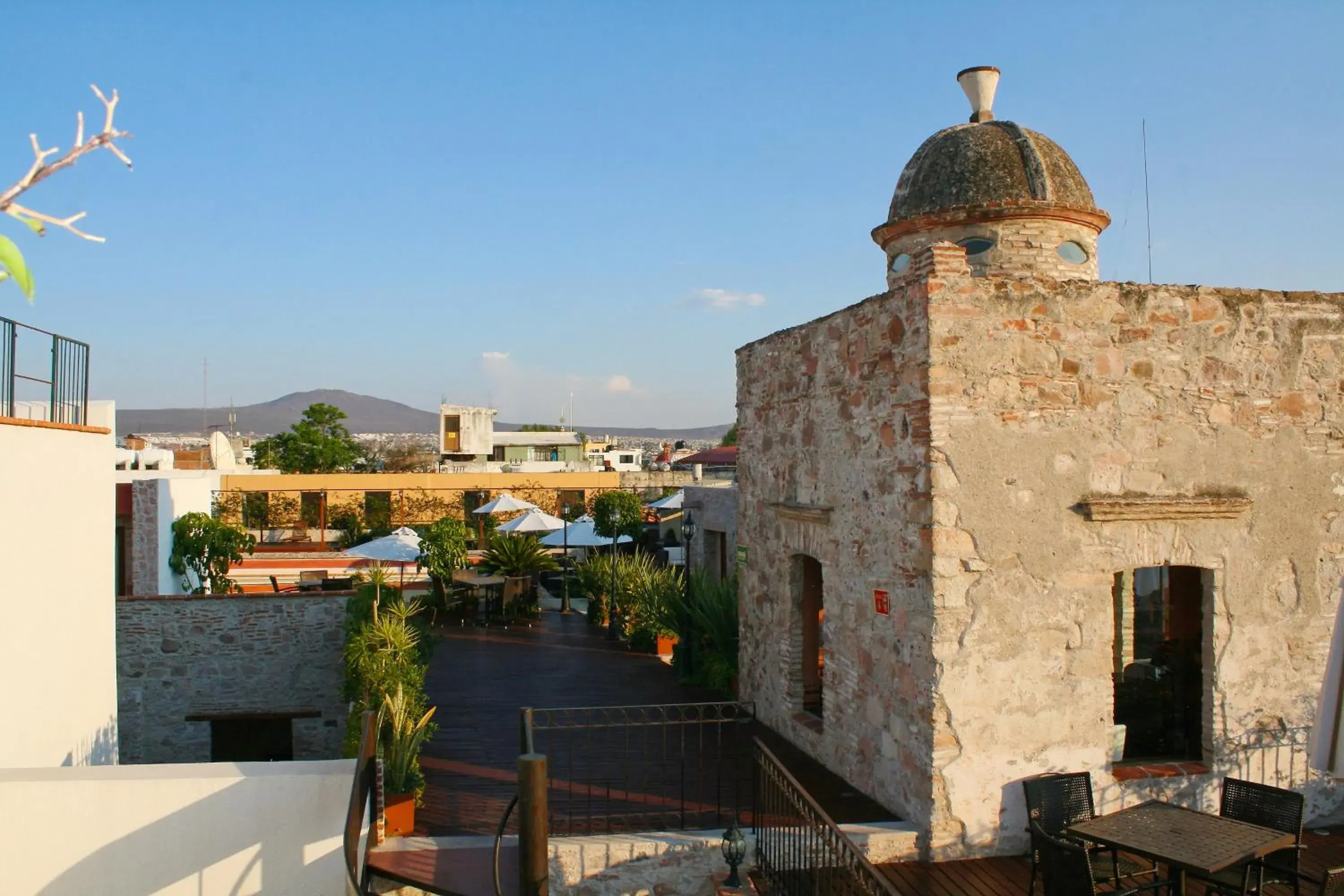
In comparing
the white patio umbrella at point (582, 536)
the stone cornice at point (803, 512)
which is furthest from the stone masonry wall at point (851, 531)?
the white patio umbrella at point (582, 536)

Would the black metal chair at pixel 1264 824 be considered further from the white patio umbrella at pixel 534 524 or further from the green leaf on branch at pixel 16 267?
the white patio umbrella at pixel 534 524

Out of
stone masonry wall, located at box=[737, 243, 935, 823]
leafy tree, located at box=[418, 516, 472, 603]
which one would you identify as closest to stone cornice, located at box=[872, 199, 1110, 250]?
stone masonry wall, located at box=[737, 243, 935, 823]

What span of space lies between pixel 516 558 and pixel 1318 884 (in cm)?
1504

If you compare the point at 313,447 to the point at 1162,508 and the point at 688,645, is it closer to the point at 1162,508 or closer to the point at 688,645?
the point at 688,645

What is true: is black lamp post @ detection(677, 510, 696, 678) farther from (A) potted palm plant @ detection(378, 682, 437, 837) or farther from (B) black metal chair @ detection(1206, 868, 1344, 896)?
(B) black metal chair @ detection(1206, 868, 1344, 896)

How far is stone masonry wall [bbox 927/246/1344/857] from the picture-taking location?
6.95 meters

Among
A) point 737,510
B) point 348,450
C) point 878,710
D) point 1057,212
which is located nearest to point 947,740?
point 878,710

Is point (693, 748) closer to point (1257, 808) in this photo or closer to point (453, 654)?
point (1257, 808)

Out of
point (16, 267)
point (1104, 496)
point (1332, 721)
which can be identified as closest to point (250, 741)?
point (1104, 496)

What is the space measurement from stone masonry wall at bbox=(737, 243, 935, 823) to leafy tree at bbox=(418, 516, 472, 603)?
871cm

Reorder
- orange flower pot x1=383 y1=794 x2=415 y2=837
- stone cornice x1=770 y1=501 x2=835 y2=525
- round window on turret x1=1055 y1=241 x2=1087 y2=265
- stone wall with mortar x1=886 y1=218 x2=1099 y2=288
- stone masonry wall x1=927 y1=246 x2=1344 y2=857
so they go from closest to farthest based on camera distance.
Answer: stone masonry wall x1=927 y1=246 x2=1344 y2=857, orange flower pot x1=383 y1=794 x2=415 y2=837, stone cornice x1=770 y1=501 x2=835 y2=525, stone wall with mortar x1=886 y1=218 x2=1099 y2=288, round window on turret x1=1055 y1=241 x2=1087 y2=265

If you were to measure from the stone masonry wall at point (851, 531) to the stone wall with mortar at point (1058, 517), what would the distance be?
32mm

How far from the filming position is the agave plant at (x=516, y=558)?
19.3m

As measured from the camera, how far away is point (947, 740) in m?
6.89
